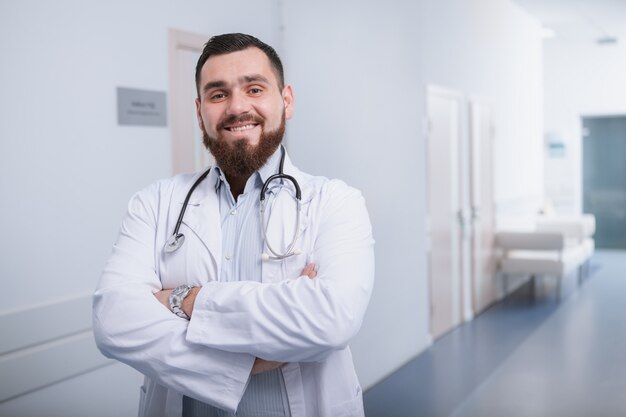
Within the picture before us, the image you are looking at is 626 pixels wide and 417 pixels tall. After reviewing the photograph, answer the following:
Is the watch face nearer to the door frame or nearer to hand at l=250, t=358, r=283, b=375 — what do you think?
hand at l=250, t=358, r=283, b=375

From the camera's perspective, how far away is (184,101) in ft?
9.21

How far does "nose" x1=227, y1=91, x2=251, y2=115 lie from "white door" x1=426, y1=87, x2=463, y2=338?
3773mm

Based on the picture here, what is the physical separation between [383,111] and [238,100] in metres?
2.89

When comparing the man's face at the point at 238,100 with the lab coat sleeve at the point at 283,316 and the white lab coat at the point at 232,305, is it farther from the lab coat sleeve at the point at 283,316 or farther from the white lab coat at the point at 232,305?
the lab coat sleeve at the point at 283,316

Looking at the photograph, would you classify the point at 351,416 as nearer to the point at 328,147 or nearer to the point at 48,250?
the point at 48,250

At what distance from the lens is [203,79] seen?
62.7 inches

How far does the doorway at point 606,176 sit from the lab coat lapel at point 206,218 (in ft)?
33.9

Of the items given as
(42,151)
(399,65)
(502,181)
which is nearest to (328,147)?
(399,65)

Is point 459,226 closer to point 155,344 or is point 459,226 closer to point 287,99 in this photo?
point 287,99

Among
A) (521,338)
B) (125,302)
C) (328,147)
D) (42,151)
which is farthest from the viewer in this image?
(521,338)

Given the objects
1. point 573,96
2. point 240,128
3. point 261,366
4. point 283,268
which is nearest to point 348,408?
point 261,366

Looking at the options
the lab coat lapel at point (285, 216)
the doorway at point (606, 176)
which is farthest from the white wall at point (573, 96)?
the lab coat lapel at point (285, 216)

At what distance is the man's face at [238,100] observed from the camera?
1561 mm

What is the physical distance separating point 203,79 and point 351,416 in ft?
2.91
